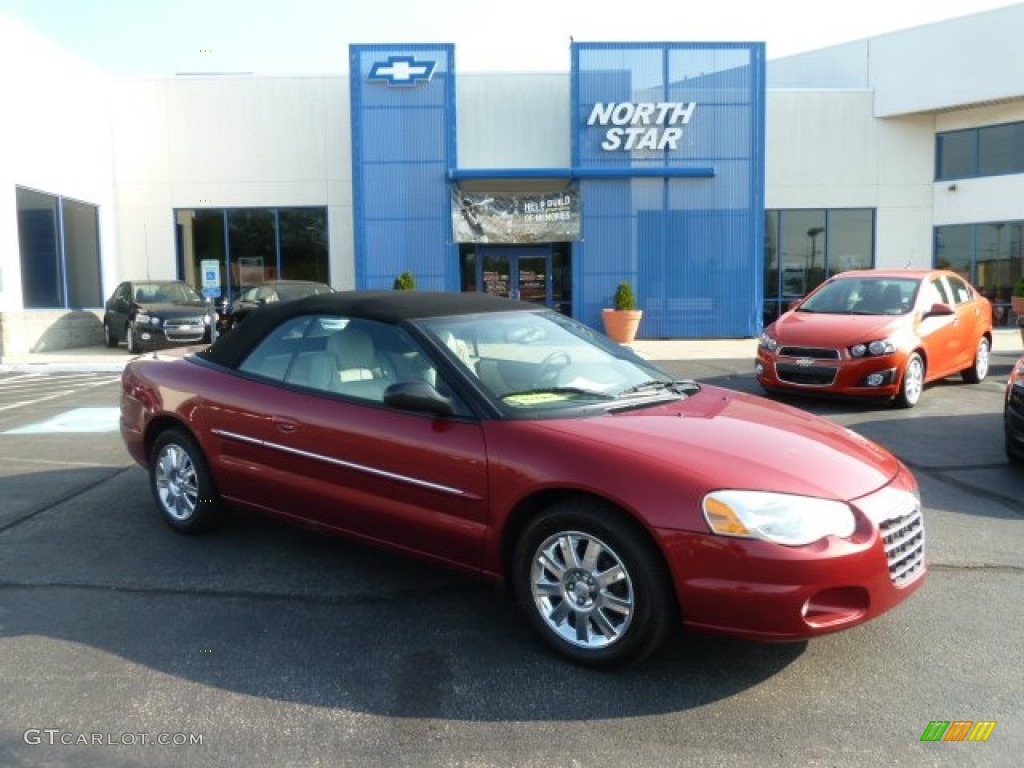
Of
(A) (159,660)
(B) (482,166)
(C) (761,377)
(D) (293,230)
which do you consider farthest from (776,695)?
(D) (293,230)

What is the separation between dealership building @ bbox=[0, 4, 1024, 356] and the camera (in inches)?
811

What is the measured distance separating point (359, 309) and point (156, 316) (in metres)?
14.4

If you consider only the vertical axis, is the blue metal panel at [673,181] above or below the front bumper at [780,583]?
above

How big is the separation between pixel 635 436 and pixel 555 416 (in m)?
0.38

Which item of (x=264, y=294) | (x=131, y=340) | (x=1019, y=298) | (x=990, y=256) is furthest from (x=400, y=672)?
(x=990, y=256)

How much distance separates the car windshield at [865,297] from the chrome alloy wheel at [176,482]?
8094mm

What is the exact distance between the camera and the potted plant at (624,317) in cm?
2016

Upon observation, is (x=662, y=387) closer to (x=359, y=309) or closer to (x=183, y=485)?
(x=359, y=309)

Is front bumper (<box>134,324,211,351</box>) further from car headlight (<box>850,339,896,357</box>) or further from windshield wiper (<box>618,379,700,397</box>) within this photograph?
windshield wiper (<box>618,379,700,397</box>)

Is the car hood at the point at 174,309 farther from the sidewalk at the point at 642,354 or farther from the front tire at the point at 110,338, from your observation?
the front tire at the point at 110,338

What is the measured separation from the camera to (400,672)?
3.45 meters

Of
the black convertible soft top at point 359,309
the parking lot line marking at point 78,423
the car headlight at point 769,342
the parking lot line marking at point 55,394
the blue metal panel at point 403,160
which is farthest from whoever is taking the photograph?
the blue metal panel at point 403,160

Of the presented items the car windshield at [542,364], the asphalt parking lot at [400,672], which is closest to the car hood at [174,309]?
the asphalt parking lot at [400,672]

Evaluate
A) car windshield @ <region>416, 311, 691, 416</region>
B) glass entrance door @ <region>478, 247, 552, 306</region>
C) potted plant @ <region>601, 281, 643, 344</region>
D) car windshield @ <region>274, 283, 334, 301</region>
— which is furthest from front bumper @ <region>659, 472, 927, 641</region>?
glass entrance door @ <region>478, 247, 552, 306</region>
